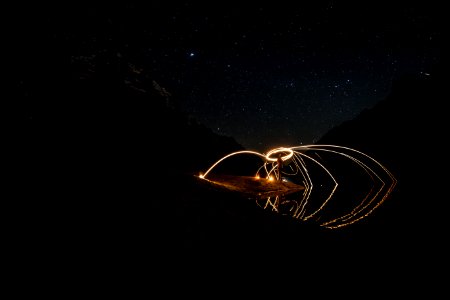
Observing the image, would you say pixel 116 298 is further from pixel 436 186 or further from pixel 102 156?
pixel 436 186

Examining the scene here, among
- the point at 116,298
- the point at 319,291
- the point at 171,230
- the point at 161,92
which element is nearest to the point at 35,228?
the point at 116,298

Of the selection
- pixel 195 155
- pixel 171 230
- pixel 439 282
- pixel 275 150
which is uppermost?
pixel 195 155

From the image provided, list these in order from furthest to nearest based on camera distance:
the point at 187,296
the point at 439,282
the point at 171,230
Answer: the point at 439,282 → the point at 171,230 → the point at 187,296

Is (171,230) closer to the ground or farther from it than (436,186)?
closer to the ground

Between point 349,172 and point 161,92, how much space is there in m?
31.1

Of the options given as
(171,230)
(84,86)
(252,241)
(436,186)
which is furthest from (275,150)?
(436,186)

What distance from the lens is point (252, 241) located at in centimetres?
195

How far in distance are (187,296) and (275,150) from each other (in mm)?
3367

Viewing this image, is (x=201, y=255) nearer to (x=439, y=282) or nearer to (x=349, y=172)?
(x=439, y=282)

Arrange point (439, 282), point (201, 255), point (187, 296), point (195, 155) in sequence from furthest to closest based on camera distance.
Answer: point (195, 155)
point (439, 282)
point (201, 255)
point (187, 296)

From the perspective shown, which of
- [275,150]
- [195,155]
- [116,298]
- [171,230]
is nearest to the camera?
[116,298]

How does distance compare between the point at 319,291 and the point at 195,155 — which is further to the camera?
the point at 195,155

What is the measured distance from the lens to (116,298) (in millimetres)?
1270

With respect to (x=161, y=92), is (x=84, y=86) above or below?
below
